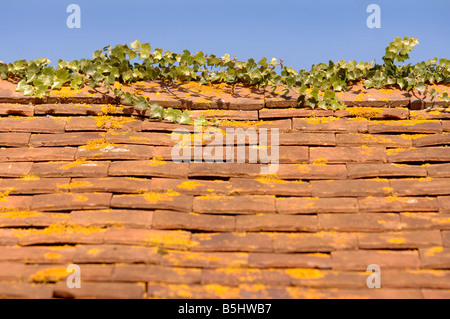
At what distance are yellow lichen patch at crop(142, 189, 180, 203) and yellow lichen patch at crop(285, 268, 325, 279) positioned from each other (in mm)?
1007

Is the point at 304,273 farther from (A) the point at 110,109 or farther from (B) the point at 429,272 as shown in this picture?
(A) the point at 110,109

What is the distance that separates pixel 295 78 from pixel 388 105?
90 centimetres

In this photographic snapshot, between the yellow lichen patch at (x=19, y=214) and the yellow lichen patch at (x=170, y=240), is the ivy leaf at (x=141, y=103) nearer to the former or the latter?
the yellow lichen patch at (x=19, y=214)

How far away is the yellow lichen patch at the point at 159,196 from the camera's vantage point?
10.4 ft

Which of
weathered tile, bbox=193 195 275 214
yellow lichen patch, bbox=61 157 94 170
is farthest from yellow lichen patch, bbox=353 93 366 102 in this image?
yellow lichen patch, bbox=61 157 94 170

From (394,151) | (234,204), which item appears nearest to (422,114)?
(394,151)

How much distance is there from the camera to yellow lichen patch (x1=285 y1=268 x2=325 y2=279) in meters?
2.74

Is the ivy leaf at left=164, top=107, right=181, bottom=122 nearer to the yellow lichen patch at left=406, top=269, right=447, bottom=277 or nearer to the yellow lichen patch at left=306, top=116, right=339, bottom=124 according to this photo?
the yellow lichen patch at left=306, top=116, right=339, bottom=124

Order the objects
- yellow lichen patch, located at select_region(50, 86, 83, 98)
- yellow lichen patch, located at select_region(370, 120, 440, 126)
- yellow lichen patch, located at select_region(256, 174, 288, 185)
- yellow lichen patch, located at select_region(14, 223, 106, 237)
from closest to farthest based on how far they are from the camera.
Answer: yellow lichen patch, located at select_region(14, 223, 106, 237), yellow lichen patch, located at select_region(256, 174, 288, 185), yellow lichen patch, located at select_region(370, 120, 440, 126), yellow lichen patch, located at select_region(50, 86, 83, 98)

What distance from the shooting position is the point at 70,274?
8.96 feet

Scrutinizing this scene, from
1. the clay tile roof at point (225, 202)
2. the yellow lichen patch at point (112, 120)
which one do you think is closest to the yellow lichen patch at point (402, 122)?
the clay tile roof at point (225, 202)

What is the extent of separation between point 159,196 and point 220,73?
5.53 ft

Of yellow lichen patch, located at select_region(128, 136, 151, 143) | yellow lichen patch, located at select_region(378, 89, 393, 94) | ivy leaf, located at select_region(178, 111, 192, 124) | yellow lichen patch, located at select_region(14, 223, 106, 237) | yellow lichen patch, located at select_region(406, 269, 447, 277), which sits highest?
yellow lichen patch, located at select_region(378, 89, 393, 94)

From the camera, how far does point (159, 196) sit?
321cm
